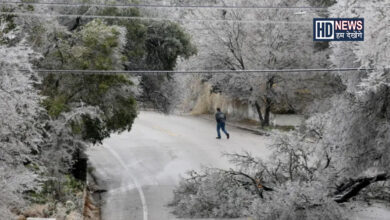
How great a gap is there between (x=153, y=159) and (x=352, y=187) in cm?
1144

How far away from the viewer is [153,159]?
26.6m

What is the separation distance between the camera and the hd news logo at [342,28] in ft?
48.3

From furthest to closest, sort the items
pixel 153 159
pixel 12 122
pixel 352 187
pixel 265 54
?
pixel 265 54 → pixel 153 159 → pixel 352 187 → pixel 12 122

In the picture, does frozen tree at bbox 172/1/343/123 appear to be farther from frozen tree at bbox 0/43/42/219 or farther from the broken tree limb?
frozen tree at bbox 0/43/42/219

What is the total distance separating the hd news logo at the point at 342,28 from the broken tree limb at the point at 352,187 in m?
3.59

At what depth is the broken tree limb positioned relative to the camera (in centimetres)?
1620

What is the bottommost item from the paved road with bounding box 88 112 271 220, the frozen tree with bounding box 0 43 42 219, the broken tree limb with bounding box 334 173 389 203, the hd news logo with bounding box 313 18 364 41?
the paved road with bounding box 88 112 271 220

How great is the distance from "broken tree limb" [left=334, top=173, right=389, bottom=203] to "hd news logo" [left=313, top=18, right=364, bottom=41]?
3.59 metres

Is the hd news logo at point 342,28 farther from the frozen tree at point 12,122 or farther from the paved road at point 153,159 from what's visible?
the frozen tree at point 12,122

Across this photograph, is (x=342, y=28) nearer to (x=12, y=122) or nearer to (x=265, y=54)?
(x=12, y=122)

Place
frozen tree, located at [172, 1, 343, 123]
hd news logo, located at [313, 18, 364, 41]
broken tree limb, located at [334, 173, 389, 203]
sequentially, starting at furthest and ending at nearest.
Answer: frozen tree, located at [172, 1, 343, 123], broken tree limb, located at [334, 173, 389, 203], hd news logo, located at [313, 18, 364, 41]

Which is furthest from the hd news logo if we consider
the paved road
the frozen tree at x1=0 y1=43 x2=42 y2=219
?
the frozen tree at x1=0 y1=43 x2=42 y2=219

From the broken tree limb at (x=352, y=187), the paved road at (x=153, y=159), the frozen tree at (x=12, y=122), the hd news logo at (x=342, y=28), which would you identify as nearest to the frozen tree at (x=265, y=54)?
the paved road at (x=153, y=159)

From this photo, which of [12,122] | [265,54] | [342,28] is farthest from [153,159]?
[12,122]
